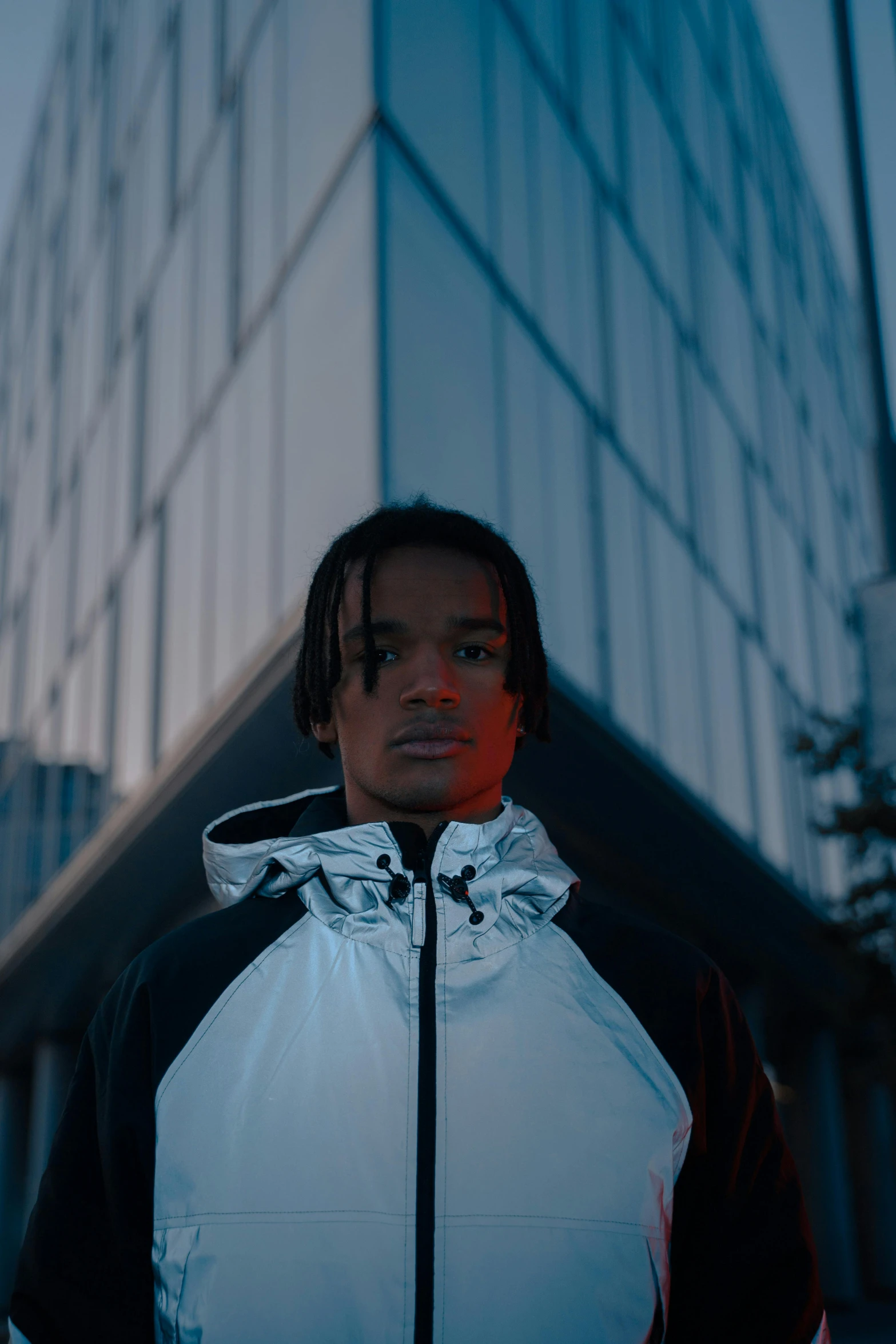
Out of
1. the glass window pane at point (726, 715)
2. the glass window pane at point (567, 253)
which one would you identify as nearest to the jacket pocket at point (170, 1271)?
the glass window pane at point (567, 253)

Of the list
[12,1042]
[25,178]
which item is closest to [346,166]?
[12,1042]

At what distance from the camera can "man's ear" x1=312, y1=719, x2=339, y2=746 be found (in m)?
2.33

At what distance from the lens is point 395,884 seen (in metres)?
1.95

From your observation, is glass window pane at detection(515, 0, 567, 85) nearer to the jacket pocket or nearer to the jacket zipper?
the jacket zipper

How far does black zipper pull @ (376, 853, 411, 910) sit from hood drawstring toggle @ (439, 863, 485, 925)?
6 centimetres

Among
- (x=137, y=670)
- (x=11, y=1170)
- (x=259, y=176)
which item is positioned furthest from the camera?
(x=11, y=1170)

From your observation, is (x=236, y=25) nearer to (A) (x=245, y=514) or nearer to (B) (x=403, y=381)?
(A) (x=245, y=514)

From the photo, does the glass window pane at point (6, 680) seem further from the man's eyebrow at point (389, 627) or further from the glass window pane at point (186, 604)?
the man's eyebrow at point (389, 627)

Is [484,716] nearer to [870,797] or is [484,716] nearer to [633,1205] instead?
[633,1205]

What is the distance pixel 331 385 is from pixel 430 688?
4975 mm

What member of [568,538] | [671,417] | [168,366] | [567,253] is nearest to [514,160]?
[567,253]

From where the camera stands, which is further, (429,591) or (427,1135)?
(429,591)

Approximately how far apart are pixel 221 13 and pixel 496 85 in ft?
10.4

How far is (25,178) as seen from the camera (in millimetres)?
19000
